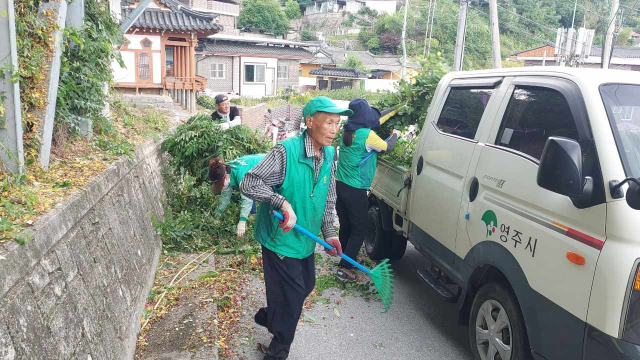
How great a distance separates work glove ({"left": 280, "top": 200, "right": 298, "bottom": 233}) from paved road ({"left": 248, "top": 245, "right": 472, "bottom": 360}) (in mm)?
1435

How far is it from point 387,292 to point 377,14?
77403mm

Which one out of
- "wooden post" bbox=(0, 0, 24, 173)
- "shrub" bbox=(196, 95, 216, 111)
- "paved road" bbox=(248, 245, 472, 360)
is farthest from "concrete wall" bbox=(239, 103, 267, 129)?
"wooden post" bbox=(0, 0, 24, 173)

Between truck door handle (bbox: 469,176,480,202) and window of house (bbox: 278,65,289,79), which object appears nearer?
truck door handle (bbox: 469,176,480,202)

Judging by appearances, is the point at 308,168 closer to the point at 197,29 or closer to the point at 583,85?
the point at 583,85

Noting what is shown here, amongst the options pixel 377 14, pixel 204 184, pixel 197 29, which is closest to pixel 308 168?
pixel 204 184

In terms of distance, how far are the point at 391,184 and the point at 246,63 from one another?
32.7m

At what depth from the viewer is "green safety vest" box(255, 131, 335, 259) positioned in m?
3.42

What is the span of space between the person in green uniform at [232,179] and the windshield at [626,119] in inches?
116

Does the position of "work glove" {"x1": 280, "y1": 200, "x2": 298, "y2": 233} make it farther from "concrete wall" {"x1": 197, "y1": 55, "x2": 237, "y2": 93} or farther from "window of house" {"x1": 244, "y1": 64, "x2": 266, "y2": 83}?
"window of house" {"x1": 244, "y1": 64, "x2": 266, "y2": 83}

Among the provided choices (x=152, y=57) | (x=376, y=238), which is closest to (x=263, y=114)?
(x=152, y=57)

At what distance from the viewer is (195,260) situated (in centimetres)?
571

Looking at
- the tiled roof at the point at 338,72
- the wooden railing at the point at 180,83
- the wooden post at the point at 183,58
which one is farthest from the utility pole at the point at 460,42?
the tiled roof at the point at 338,72

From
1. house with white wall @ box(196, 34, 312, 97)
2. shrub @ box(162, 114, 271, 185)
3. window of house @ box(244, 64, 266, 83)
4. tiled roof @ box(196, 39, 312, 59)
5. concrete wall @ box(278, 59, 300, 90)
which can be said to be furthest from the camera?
concrete wall @ box(278, 59, 300, 90)

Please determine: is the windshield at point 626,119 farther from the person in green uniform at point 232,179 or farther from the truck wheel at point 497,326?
the person in green uniform at point 232,179
